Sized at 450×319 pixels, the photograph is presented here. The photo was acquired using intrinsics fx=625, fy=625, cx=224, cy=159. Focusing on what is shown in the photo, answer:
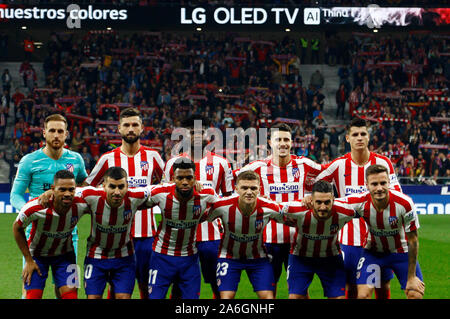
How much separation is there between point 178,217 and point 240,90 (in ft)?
61.2

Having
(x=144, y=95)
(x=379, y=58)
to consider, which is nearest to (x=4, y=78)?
(x=144, y=95)

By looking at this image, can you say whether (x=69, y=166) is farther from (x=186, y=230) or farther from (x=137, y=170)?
(x=186, y=230)

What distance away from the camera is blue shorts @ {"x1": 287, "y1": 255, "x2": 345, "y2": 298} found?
585 centimetres

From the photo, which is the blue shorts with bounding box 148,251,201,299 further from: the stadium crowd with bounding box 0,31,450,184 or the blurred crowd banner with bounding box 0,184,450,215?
the stadium crowd with bounding box 0,31,450,184

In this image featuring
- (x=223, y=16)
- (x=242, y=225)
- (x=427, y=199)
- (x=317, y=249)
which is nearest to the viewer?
(x=242, y=225)

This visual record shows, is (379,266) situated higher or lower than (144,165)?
lower

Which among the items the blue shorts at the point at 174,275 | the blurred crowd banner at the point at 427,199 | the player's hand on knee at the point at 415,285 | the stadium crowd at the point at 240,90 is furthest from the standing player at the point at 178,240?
the stadium crowd at the point at 240,90

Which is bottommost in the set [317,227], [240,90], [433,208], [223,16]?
[433,208]

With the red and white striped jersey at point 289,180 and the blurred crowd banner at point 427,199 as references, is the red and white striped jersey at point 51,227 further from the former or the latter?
the blurred crowd banner at point 427,199

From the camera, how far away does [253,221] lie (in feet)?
18.9

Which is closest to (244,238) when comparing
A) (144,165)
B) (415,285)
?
(144,165)

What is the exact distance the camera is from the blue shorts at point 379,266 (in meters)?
5.82

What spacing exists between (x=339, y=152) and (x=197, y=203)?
50.9 ft

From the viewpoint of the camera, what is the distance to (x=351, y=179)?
21.5ft
